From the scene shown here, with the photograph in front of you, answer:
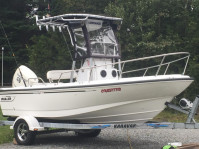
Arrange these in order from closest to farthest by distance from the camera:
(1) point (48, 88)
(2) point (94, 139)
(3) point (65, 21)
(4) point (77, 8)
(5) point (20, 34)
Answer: (1) point (48, 88) → (3) point (65, 21) → (2) point (94, 139) → (4) point (77, 8) → (5) point (20, 34)

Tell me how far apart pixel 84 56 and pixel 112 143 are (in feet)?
7.83

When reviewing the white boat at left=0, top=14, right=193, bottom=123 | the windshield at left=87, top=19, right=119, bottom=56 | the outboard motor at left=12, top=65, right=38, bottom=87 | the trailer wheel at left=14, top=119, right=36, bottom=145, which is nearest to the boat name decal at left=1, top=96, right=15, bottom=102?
the white boat at left=0, top=14, right=193, bottom=123

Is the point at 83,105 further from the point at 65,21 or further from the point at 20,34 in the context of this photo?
the point at 20,34

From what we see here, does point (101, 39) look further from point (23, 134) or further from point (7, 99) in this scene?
point (23, 134)

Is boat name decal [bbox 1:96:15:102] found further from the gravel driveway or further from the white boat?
the gravel driveway

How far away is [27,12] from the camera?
3784 centimetres

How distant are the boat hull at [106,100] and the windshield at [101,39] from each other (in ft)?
4.72

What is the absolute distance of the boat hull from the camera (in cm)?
729

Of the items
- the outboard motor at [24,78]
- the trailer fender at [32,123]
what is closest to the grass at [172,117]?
the outboard motor at [24,78]

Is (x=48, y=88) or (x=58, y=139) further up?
(x=48, y=88)

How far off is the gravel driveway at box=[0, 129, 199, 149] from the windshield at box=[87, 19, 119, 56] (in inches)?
86.9

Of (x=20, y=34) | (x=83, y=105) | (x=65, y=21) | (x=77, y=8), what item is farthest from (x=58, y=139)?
(x=20, y=34)

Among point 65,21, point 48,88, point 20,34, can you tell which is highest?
point 65,21

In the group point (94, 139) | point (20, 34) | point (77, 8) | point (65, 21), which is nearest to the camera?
point (65, 21)
